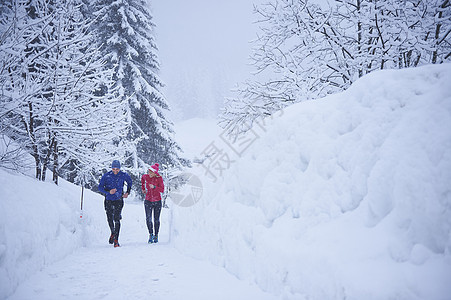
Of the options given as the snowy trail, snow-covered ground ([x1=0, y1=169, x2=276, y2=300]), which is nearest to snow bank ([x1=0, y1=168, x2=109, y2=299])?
snow-covered ground ([x1=0, y1=169, x2=276, y2=300])

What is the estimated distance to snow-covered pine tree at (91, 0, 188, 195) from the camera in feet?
43.1

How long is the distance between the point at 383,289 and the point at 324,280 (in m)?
0.44

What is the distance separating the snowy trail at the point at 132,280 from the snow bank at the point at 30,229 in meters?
0.15

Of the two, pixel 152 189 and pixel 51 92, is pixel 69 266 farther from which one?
pixel 51 92

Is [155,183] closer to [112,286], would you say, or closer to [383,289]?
[112,286]

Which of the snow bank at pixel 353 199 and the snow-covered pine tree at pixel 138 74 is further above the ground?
the snow-covered pine tree at pixel 138 74

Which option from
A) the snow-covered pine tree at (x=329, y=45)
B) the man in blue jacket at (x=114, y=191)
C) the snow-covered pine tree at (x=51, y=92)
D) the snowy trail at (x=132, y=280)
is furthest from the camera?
the man in blue jacket at (x=114, y=191)

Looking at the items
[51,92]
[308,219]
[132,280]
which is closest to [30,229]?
[132,280]

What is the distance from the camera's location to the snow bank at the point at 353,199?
1.62 m

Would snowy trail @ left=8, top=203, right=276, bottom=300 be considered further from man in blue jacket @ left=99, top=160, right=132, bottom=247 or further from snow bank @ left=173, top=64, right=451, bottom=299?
man in blue jacket @ left=99, top=160, right=132, bottom=247

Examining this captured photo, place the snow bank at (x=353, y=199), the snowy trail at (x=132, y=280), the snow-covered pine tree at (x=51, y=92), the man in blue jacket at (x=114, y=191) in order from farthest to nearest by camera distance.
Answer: the man in blue jacket at (x=114, y=191)
the snow-covered pine tree at (x=51, y=92)
the snowy trail at (x=132, y=280)
the snow bank at (x=353, y=199)

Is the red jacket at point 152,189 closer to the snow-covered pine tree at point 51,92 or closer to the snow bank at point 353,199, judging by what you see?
the snow-covered pine tree at point 51,92

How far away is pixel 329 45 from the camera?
534cm

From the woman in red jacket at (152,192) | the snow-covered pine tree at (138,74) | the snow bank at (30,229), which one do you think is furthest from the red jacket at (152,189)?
the snow-covered pine tree at (138,74)
